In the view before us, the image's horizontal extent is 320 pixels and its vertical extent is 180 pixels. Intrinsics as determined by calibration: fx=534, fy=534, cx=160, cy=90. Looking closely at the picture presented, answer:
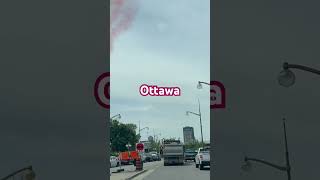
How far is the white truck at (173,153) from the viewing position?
62812 mm

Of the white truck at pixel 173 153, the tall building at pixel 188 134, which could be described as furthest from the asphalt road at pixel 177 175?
the tall building at pixel 188 134

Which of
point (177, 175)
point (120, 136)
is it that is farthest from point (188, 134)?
point (177, 175)

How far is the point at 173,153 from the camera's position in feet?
207

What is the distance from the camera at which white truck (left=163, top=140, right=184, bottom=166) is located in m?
62.8

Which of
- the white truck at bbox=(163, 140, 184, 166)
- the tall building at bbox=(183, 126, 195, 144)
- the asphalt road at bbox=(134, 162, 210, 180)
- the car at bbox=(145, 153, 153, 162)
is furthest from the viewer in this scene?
the tall building at bbox=(183, 126, 195, 144)

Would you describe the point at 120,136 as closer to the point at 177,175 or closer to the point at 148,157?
the point at 148,157

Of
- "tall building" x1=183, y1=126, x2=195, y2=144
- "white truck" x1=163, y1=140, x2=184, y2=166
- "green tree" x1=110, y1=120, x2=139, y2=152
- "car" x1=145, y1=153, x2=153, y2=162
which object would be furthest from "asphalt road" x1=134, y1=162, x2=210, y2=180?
"tall building" x1=183, y1=126, x2=195, y2=144

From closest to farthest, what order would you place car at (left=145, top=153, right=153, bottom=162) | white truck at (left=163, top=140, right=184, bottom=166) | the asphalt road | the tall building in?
the asphalt road < white truck at (left=163, top=140, right=184, bottom=166) < car at (left=145, top=153, right=153, bottom=162) < the tall building

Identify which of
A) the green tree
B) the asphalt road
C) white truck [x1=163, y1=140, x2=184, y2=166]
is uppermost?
the green tree

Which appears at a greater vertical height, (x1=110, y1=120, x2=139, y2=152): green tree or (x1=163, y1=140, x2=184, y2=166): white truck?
(x1=110, y1=120, x2=139, y2=152): green tree

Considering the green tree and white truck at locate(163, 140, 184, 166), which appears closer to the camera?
white truck at locate(163, 140, 184, 166)

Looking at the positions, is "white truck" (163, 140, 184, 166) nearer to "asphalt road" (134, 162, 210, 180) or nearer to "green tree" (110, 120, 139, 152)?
"asphalt road" (134, 162, 210, 180)
